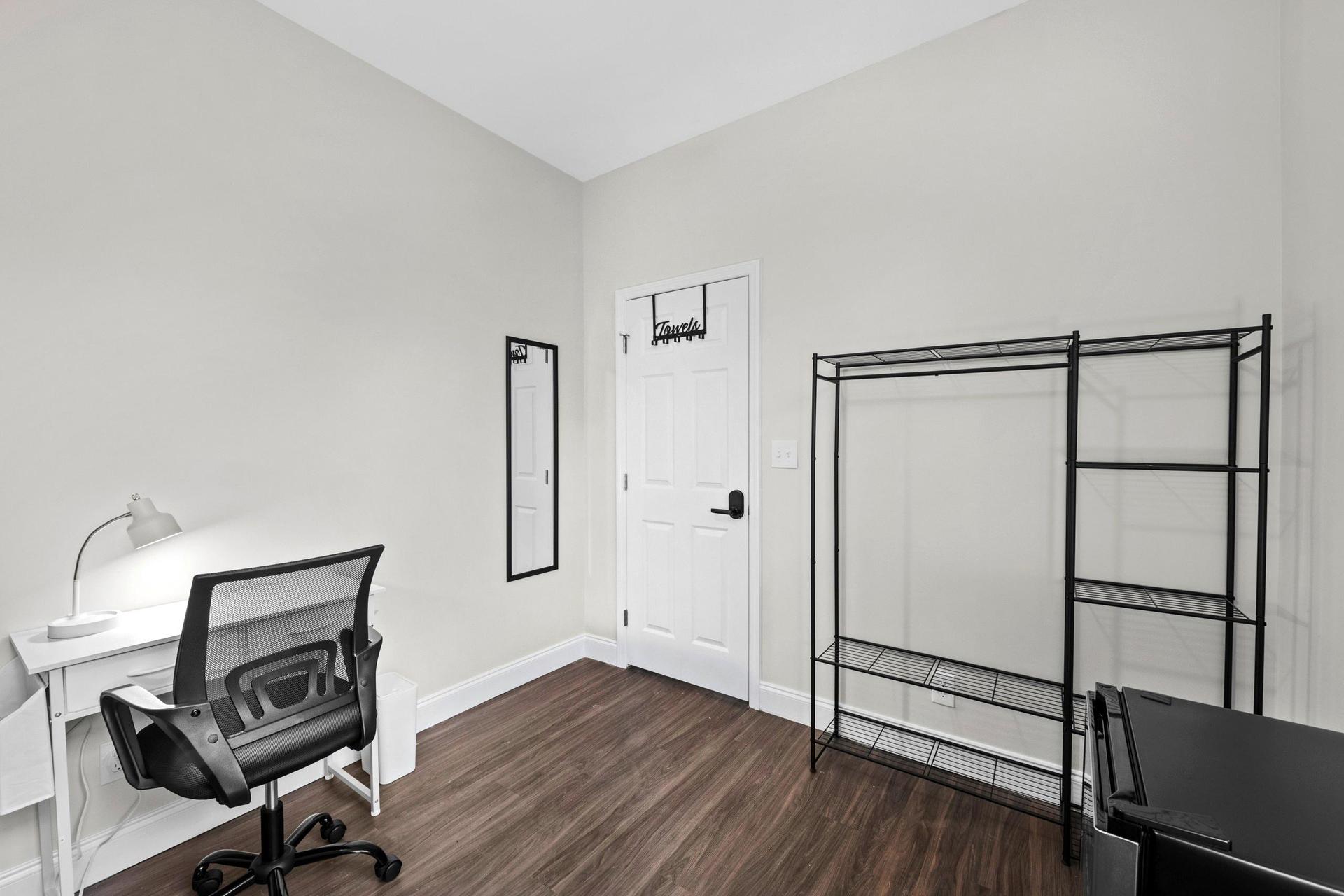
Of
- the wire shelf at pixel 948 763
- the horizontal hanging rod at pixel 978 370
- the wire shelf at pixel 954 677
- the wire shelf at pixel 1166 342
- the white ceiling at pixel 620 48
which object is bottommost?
the wire shelf at pixel 948 763

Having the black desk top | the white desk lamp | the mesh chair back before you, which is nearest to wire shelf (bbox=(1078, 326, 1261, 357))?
the black desk top

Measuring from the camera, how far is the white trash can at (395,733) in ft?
7.41

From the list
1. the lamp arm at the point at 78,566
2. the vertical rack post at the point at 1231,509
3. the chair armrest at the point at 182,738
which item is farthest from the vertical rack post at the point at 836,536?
the lamp arm at the point at 78,566

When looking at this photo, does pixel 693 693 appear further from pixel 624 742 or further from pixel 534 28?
pixel 534 28

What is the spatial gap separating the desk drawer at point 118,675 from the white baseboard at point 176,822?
1.57 feet

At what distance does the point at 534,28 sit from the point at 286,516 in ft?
6.97

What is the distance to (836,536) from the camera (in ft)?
8.40

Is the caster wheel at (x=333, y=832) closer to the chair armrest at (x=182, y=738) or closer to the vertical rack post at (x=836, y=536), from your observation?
the chair armrest at (x=182, y=738)

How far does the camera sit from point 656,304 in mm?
3252

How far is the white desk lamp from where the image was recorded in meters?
1.69

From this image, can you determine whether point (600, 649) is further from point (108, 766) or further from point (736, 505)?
point (108, 766)

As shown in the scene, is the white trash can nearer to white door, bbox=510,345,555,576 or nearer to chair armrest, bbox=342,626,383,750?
chair armrest, bbox=342,626,383,750

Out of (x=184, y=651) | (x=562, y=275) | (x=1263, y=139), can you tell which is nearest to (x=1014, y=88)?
(x=1263, y=139)

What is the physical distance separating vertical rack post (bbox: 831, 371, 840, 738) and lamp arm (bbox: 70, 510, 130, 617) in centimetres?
245
